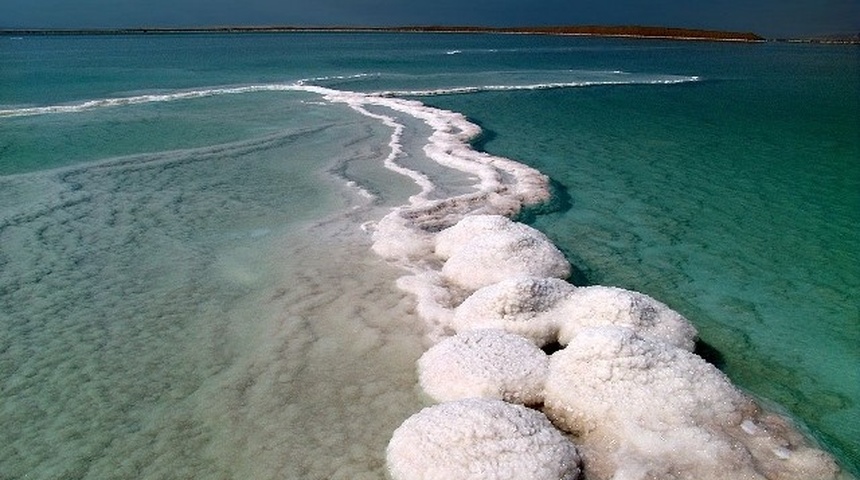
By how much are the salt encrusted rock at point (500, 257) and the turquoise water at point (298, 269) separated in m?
0.70

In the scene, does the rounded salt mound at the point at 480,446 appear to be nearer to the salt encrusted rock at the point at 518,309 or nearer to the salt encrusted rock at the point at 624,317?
the salt encrusted rock at the point at 518,309

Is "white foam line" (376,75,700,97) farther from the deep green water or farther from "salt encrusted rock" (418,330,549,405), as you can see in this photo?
"salt encrusted rock" (418,330,549,405)

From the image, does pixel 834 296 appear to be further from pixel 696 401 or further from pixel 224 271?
pixel 224 271

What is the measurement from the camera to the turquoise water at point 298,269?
5.29m

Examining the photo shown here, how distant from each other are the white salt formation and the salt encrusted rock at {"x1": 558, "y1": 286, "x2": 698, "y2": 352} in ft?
1.94

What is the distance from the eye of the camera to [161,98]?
2294 cm

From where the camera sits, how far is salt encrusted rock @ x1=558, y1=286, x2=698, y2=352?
6.14 meters

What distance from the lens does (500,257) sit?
750cm

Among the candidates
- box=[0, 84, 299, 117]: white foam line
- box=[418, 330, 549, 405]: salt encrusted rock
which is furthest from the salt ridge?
box=[0, 84, 299, 117]: white foam line

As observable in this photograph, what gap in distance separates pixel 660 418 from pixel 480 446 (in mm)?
1468

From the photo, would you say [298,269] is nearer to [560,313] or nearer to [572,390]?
[560,313]

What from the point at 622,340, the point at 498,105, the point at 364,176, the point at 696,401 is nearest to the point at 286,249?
the point at 364,176

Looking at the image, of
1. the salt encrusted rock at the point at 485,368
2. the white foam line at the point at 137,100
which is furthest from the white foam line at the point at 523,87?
the salt encrusted rock at the point at 485,368

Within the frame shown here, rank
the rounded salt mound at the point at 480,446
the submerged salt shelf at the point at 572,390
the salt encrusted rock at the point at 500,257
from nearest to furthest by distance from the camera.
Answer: the rounded salt mound at the point at 480,446
the submerged salt shelf at the point at 572,390
the salt encrusted rock at the point at 500,257
